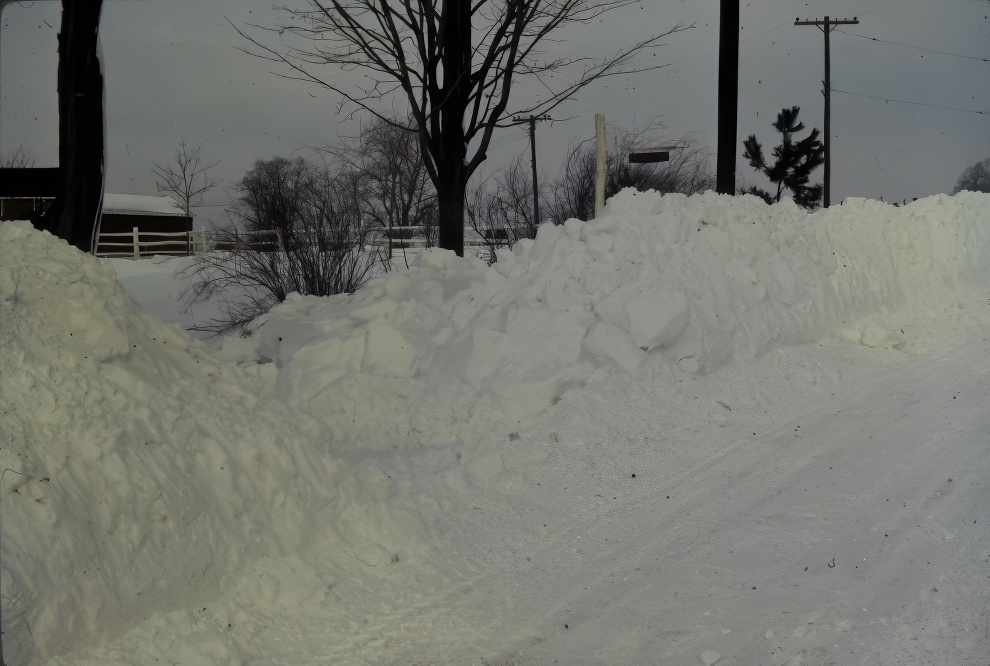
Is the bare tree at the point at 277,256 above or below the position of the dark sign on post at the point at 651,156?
below

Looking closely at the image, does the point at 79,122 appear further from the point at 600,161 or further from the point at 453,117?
the point at 600,161

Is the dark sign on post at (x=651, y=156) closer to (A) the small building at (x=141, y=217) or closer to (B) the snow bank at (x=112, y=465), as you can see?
(B) the snow bank at (x=112, y=465)

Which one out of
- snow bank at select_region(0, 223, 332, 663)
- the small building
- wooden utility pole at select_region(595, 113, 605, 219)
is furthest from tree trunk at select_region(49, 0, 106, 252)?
the small building

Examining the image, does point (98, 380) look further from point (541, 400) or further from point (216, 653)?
point (541, 400)

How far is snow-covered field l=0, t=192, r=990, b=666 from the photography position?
12.8 ft

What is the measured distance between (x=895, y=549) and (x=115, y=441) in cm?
438

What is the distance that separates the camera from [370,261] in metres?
11.4

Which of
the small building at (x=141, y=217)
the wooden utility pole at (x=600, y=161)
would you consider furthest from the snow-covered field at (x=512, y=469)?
the small building at (x=141, y=217)

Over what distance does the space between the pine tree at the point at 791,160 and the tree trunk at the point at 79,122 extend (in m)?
25.8

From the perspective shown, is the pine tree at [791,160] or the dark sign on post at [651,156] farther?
the pine tree at [791,160]

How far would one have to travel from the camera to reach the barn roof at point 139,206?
25719 millimetres

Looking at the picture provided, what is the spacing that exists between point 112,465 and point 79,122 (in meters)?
4.60

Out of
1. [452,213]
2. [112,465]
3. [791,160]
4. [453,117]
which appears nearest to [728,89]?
[453,117]

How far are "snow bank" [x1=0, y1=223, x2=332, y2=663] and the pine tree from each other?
90.4 ft
